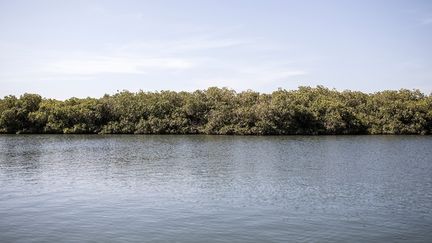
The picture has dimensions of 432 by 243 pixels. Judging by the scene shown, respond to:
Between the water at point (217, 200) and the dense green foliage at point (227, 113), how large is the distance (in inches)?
2107

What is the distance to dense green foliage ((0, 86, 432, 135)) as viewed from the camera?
100812mm

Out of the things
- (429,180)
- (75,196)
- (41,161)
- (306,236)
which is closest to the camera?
(306,236)

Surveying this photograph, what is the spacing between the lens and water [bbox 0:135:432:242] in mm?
20219

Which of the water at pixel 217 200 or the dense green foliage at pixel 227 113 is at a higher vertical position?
the dense green foliage at pixel 227 113

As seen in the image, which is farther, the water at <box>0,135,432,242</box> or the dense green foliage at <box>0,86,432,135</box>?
the dense green foliage at <box>0,86,432,135</box>

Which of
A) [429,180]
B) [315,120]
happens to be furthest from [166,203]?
[315,120]

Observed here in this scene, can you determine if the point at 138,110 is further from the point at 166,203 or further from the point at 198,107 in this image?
the point at 166,203

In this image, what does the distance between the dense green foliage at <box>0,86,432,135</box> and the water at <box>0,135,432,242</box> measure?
53527 millimetres

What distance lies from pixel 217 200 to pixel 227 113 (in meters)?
76.8

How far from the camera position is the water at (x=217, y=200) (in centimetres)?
2022

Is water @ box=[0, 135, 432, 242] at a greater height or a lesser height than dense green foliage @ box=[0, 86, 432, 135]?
lesser

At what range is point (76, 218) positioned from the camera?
23.0 m

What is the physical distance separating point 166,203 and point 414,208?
14.4 metres

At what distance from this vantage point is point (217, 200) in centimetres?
2747
